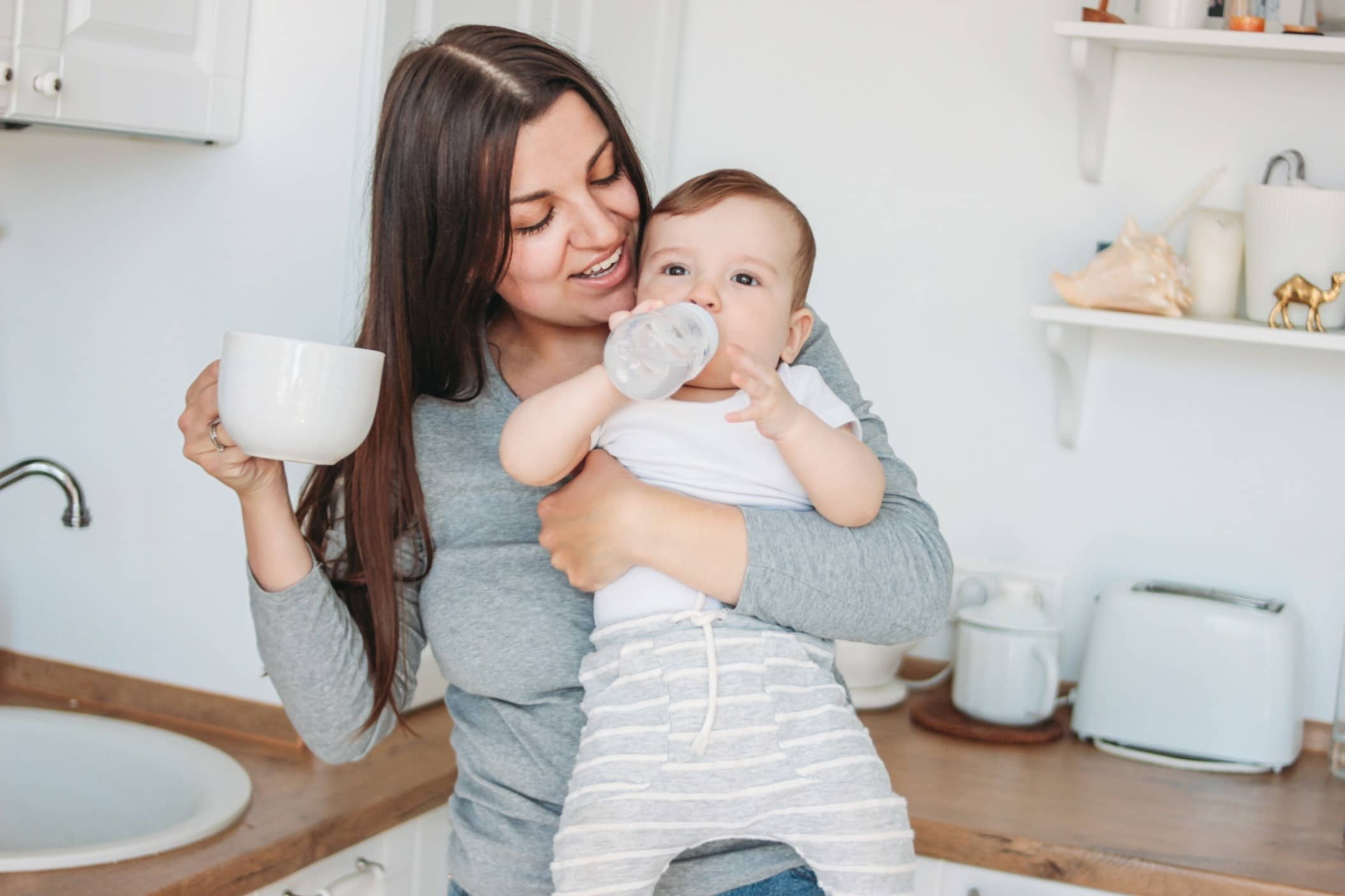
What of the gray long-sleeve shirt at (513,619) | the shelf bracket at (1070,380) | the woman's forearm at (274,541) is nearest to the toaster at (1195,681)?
the shelf bracket at (1070,380)

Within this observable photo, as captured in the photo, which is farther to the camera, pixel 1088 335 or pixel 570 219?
pixel 1088 335

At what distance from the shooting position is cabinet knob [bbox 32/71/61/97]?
1.42 metres

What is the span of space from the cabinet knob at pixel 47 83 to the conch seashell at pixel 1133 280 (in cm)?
127

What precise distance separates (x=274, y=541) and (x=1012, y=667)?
1.22 m

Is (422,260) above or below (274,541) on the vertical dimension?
above

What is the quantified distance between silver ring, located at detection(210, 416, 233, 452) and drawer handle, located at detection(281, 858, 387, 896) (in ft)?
1.95

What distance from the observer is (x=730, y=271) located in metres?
1.19

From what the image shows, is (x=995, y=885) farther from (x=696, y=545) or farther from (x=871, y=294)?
(x=871, y=294)

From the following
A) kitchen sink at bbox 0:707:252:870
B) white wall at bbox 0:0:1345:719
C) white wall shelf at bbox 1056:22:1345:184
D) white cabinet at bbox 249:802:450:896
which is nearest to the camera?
white cabinet at bbox 249:802:450:896

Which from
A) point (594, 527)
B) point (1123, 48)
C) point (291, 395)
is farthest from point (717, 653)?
point (1123, 48)

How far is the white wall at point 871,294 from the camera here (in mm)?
1716

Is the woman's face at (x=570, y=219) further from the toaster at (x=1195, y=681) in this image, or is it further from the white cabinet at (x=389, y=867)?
the toaster at (x=1195, y=681)

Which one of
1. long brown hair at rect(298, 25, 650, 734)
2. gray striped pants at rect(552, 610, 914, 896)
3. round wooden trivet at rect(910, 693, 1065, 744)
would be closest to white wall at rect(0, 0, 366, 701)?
long brown hair at rect(298, 25, 650, 734)

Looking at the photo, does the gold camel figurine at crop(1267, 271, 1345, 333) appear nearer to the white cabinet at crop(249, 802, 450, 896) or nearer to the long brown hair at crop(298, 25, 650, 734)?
the long brown hair at crop(298, 25, 650, 734)
